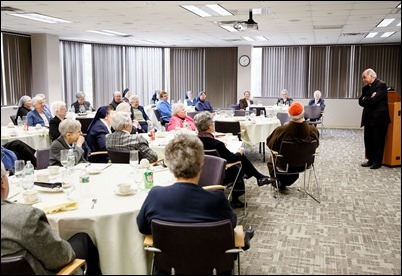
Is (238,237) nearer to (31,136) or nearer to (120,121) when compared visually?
(120,121)

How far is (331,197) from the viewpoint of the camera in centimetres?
562

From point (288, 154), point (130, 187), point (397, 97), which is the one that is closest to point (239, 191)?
point (288, 154)

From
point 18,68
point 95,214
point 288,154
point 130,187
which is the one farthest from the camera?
point 18,68

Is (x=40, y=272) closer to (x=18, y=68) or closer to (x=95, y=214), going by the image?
(x=95, y=214)

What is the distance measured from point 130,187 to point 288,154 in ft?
9.08

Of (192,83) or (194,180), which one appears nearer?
(194,180)

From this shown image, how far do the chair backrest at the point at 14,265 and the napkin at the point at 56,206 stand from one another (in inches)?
28.5

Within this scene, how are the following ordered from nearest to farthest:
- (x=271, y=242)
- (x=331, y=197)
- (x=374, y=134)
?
1. (x=271, y=242)
2. (x=331, y=197)
3. (x=374, y=134)

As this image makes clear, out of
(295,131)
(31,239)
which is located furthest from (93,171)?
(295,131)

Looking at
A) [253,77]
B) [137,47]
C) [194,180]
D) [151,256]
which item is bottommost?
[151,256]

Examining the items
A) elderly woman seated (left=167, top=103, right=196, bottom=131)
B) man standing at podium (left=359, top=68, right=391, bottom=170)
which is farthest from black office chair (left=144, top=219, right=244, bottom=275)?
man standing at podium (left=359, top=68, right=391, bottom=170)

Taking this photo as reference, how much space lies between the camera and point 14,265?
6.11 feet

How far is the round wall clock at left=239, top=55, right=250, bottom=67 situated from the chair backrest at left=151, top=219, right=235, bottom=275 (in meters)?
12.6

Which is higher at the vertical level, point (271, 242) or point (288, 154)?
point (288, 154)
